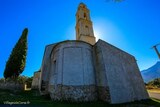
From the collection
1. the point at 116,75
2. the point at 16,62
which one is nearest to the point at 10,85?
the point at 16,62

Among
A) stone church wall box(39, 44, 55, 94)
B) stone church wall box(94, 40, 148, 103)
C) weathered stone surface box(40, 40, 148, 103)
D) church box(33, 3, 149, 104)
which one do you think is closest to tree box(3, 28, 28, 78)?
stone church wall box(39, 44, 55, 94)

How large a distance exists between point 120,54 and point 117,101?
6.86 m

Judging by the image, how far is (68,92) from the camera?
40.9 ft

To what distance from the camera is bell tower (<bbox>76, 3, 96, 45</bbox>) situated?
22859 mm

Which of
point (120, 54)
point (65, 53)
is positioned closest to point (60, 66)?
point (65, 53)

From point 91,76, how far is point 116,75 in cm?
302

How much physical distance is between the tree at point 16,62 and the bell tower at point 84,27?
11.4 meters

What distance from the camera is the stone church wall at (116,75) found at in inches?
504

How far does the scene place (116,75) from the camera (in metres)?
13.8

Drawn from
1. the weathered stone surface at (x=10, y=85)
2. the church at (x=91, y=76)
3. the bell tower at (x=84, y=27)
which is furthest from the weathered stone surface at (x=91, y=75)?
the bell tower at (x=84, y=27)

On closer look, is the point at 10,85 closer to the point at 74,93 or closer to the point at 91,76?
the point at 74,93

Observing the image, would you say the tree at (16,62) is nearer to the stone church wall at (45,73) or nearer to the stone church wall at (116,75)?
the stone church wall at (45,73)

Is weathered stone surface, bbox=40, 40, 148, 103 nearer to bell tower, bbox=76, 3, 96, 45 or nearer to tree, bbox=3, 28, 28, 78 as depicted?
bell tower, bbox=76, 3, 96, 45

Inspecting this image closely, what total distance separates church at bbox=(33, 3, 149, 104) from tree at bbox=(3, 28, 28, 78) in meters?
7.32
